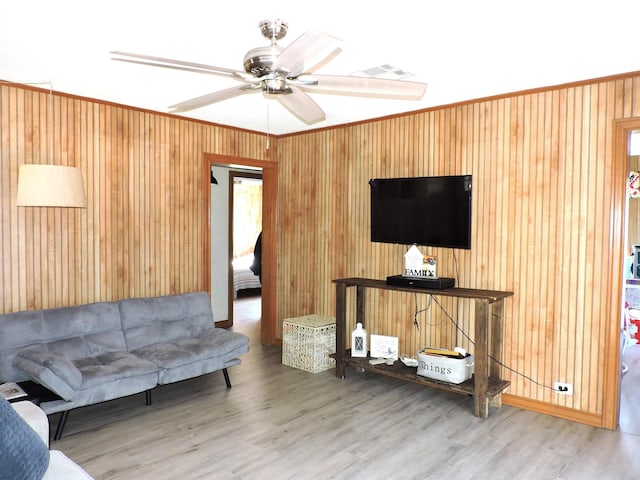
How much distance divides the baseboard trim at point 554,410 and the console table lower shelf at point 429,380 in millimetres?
127

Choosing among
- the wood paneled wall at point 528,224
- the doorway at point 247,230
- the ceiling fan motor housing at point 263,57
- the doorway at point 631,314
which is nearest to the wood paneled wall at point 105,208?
the wood paneled wall at point 528,224

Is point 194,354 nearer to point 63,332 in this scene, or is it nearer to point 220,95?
point 63,332

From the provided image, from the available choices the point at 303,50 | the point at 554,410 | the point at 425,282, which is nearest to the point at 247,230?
the point at 425,282

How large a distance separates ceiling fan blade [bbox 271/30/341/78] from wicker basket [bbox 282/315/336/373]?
9.86 ft

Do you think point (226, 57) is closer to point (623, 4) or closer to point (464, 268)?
point (623, 4)

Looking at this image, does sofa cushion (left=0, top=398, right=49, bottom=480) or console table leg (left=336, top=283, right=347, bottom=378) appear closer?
sofa cushion (left=0, top=398, right=49, bottom=480)

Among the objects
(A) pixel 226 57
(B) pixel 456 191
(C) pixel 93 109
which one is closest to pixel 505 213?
(B) pixel 456 191

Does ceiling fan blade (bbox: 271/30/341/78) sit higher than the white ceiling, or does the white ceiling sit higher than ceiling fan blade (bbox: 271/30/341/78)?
the white ceiling

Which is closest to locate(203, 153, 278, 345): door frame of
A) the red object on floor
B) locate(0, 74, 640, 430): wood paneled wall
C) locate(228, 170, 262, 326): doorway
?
locate(0, 74, 640, 430): wood paneled wall

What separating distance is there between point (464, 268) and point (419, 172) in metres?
0.99

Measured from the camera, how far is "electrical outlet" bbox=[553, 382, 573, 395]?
11.8 feet

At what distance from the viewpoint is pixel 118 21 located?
255cm

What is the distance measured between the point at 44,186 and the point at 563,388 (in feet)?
13.5

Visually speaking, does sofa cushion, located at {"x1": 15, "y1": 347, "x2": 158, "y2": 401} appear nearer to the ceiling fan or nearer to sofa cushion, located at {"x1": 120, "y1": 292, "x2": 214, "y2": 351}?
sofa cushion, located at {"x1": 120, "y1": 292, "x2": 214, "y2": 351}
